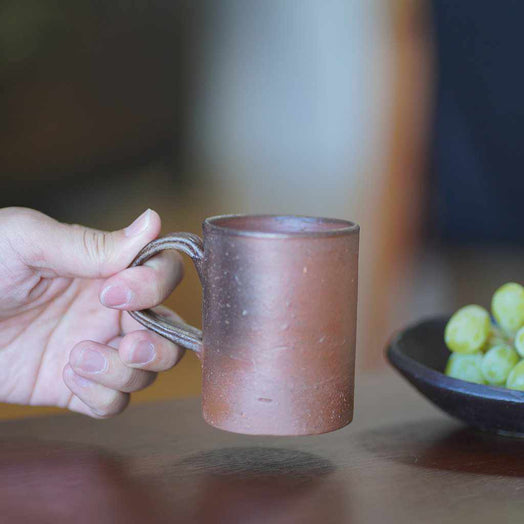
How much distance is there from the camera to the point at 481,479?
2.56 feet

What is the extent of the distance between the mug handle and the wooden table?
124 millimetres

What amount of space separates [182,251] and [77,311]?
0.34 metres

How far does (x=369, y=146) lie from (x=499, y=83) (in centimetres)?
59

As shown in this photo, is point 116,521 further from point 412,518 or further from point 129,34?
point 129,34

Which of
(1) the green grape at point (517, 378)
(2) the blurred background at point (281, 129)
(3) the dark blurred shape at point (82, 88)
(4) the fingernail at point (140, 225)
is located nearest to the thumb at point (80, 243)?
(4) the fingernail at point (140, 225)

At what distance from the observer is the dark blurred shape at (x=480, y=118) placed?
258cm

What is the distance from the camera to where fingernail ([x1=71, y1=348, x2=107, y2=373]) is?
94cm

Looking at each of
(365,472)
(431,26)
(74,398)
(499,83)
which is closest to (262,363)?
(365,472)

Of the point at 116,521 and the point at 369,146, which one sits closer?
the point at 116,521

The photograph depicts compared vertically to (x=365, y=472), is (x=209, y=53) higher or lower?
higher

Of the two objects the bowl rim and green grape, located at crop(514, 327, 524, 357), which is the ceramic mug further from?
green grape, located at crop(514, 327, 524, 357)

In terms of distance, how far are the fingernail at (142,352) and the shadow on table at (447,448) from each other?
0.25 m

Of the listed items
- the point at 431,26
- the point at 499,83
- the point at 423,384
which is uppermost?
the point at 431,26

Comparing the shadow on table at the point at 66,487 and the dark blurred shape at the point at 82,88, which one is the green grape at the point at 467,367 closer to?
the shadow on table at the point at 66,487
